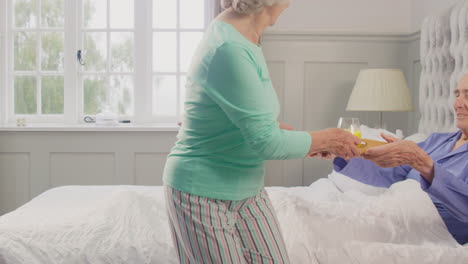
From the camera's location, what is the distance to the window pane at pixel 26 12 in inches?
170

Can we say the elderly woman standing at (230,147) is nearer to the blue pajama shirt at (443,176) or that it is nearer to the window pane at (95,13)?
the blue pajama shirt at (443,176)

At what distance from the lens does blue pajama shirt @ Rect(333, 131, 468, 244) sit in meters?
1.76

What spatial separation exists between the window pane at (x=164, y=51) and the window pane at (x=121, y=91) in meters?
0.27

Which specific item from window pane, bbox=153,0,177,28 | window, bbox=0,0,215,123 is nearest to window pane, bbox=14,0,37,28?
window, bbox=0,0,215,123

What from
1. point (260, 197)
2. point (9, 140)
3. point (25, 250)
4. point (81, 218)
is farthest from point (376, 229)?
point (9, 140)

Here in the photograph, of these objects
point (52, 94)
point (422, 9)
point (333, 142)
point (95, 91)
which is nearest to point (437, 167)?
point (333, 142)

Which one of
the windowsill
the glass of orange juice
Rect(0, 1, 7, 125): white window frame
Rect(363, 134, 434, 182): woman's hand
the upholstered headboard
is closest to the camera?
Rect(363, 134, 434, 182): woman's hand

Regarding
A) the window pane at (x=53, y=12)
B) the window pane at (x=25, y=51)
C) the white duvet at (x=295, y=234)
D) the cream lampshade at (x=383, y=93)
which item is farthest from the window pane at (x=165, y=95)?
the white duvet at (x=295, y=234)

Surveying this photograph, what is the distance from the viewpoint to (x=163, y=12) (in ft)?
14.3

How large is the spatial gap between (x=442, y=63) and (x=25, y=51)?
328 cm

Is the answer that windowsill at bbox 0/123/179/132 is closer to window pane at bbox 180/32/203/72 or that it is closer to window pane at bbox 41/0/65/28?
window pane at bbox 180/32/203/72

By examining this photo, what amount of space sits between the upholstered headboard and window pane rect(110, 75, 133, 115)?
7.70 ft

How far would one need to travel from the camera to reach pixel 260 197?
1.40 m

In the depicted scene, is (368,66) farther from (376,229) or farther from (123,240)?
(123,240)
